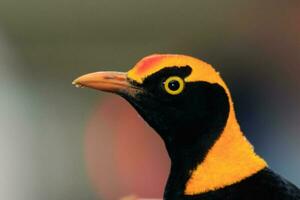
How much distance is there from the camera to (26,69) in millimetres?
1171

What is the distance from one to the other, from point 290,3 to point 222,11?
0.55 ft

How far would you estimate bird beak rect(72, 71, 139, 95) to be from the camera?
2.29 feet

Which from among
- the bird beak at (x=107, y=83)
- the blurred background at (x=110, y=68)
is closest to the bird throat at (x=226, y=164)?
the bird beak at (x=107, y=83)

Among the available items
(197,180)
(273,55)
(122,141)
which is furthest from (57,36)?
(197,180)

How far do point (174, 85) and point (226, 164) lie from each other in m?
0.13

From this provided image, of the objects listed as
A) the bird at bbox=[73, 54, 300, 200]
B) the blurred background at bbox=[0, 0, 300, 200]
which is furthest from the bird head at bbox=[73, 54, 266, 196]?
the blurred background at bbox=[0, 0, 300, 200]

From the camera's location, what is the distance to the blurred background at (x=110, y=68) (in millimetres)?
1132

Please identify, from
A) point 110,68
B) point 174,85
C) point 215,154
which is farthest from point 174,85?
point 110,68

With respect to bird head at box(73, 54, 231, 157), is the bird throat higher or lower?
lower

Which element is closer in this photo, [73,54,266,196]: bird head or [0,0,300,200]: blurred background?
[73,54,266,196]: bird head

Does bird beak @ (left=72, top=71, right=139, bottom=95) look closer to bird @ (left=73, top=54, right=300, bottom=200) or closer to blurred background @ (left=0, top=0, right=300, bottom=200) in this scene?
bird @ (left=73, top=54, right=300, bottom=200)

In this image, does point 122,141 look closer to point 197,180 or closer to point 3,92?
point 3,92

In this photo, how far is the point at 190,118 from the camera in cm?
69

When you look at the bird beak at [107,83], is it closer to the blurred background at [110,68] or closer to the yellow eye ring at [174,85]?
the yellow eye ring at [174,85]
